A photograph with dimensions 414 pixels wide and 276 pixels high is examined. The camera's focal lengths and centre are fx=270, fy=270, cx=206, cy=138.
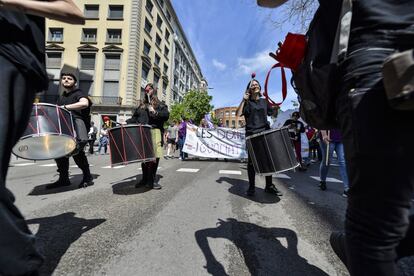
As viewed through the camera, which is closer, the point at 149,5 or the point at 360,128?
the point at 360,128

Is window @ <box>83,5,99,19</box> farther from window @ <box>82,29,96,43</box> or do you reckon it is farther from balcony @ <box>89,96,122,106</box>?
balcony @ <box>89,96,122,106</box>

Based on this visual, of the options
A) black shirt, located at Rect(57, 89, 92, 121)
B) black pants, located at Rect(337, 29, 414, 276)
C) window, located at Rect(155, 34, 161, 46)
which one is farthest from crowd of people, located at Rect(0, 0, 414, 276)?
window, located at Rect(155, 34, 161, 46)

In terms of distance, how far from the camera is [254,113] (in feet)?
13.7

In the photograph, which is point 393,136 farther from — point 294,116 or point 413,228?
point 294,116

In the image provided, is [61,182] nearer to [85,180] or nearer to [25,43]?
[85,180]

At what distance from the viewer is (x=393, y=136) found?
2.59 ft

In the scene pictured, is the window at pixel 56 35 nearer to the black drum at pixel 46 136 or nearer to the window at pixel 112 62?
the window at pixel 112 62

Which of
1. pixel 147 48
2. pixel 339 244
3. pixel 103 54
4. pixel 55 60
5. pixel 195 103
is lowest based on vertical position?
pixel 339 244

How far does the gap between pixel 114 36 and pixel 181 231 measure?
112ft

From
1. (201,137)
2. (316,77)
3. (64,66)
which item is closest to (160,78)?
(64,66)

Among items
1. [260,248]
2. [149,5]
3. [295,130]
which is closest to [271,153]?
[260,248]

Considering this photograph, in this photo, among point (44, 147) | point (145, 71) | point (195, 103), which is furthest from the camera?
point (195, 103)

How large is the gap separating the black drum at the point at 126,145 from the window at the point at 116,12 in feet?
107

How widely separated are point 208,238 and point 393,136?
1785mm
